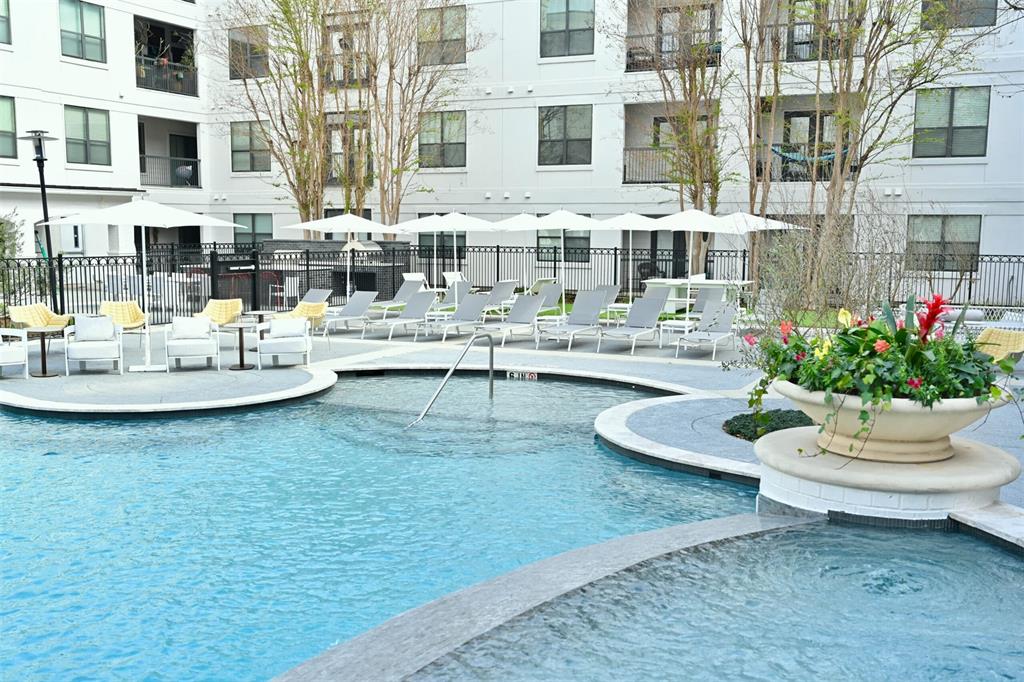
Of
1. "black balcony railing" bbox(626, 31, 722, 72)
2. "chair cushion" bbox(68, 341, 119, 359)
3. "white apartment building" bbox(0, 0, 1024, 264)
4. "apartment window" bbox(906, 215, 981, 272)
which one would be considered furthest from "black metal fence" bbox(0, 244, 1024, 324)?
"black balcony railing" bbox(626, 31, 722, 72)

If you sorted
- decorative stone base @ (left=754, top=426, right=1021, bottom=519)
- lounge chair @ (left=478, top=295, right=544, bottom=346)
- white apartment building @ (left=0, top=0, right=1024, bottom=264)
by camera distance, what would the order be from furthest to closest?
white apartment building @ (left=0, top=0, right=1024, bottom=264)
lounge chair @ (left=478, top=295, right=544, bottom=346)
decorative stone base @ (left=754, top=426, right=1021, bottom=519)

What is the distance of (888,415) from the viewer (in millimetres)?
5965

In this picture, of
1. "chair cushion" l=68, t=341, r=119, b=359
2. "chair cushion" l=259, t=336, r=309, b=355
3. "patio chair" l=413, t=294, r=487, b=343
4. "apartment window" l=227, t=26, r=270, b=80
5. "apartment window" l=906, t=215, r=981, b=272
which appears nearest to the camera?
"chair cushion" l=68, t=341, r=119, b=359

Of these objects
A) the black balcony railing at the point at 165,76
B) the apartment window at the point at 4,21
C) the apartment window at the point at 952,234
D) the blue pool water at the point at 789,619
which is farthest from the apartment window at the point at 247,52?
the blue pool water at the point at 789,619

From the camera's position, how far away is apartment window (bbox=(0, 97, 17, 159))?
94.9 feet

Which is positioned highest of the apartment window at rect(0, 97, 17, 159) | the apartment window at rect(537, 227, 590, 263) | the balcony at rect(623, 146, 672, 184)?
the apartment window at rect(0, 97, 17, 159)

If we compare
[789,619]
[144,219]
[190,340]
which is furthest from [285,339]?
[789,619]

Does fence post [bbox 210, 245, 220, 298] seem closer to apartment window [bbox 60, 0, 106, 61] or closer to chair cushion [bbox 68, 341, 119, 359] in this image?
chair cushion [bbox 68, 341, 119, 359]

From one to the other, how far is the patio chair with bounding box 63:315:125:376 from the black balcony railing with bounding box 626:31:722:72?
17.5 metres

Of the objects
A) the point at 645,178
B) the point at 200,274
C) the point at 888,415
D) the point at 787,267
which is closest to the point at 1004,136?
the point at 645,178

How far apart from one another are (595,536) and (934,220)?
75.4ft

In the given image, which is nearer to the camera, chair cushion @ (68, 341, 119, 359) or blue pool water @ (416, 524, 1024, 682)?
blue pool water @ (416, 524, 1024, 682)

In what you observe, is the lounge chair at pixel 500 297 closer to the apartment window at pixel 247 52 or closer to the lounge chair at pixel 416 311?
the lounge chair at pixel 416 311

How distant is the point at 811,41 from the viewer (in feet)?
84.6
